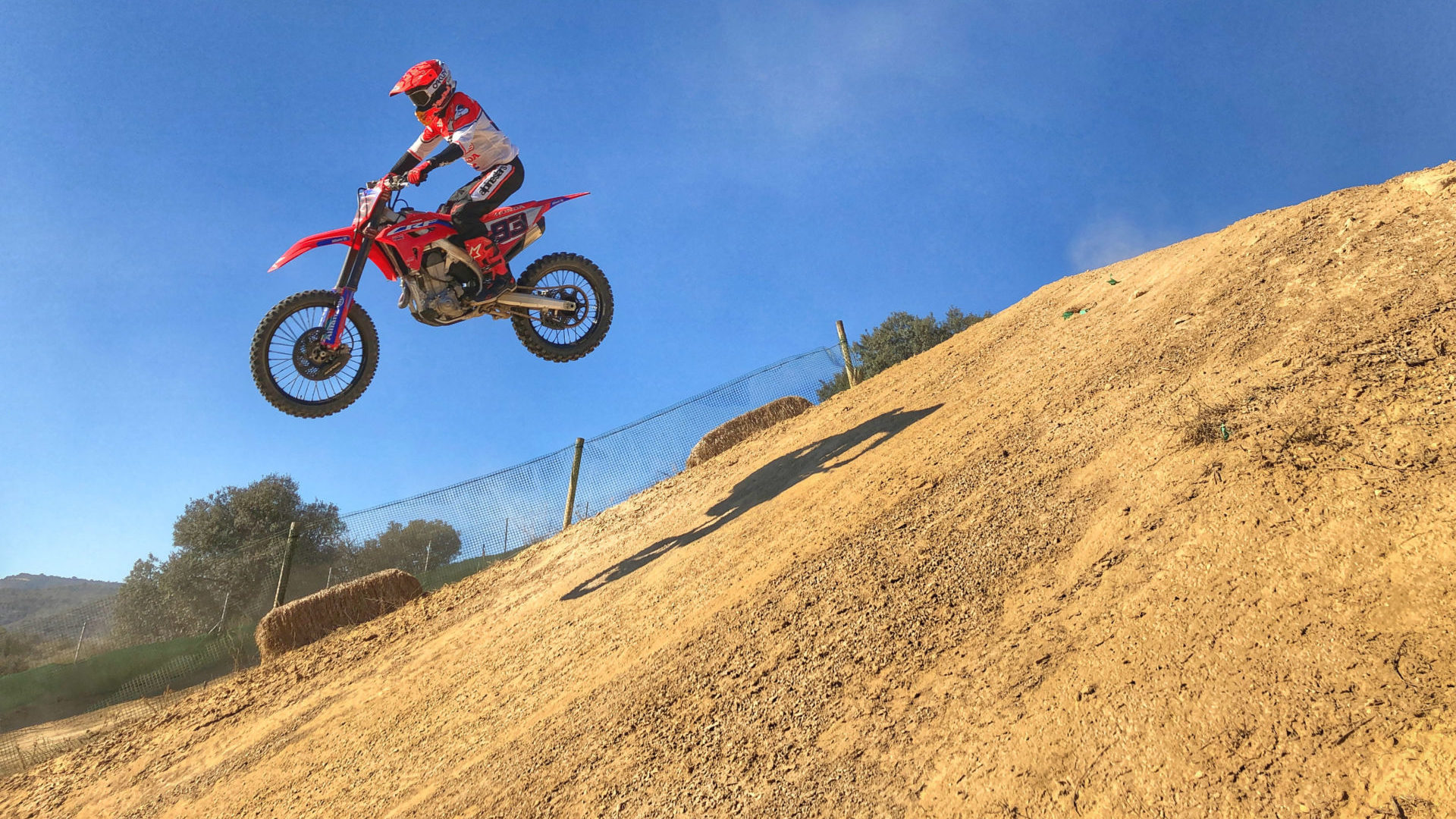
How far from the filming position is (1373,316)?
530 centimetres

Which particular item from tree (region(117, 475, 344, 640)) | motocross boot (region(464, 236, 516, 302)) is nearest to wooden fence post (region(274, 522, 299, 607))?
tree (region(117, 475, 344, 640))

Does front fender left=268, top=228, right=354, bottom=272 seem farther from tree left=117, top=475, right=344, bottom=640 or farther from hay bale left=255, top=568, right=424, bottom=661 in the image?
tree left=117, top=475, right=344, bottom=640

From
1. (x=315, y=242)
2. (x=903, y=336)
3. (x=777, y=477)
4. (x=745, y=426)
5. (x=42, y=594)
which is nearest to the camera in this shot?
(x=315, y=242)

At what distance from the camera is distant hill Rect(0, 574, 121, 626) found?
→ 5344cm

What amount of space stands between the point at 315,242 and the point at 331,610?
5.99 meters

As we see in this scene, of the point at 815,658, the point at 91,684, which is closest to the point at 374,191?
the point at 815,658

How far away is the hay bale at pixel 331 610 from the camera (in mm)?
10641

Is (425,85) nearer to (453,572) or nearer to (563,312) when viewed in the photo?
(563,312)

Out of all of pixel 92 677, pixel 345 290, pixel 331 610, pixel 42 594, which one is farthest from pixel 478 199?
pixel 42 594

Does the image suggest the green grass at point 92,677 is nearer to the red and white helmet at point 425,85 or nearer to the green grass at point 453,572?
the green grass at point 453,572

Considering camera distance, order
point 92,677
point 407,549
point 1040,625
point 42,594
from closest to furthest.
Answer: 1. point 1040,625
2. point 92,677
3. point 407,549
4. point 42,594

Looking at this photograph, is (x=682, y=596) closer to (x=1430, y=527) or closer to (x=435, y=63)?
(x=1430, y=527)

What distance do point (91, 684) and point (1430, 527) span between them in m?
17.9

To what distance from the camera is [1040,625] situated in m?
3.98
